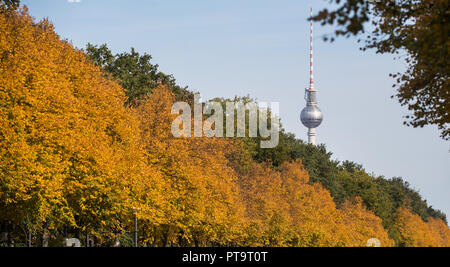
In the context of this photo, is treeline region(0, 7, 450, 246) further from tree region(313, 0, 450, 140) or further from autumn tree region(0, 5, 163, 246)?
tree region(313, 0, 450, 140)

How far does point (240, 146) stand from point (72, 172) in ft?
118

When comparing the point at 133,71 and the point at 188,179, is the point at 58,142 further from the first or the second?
the point at 133,71

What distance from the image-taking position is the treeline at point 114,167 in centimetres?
3950

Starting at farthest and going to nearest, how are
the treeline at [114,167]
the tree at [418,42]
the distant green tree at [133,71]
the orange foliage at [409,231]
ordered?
the orange foliage at [409,231] < the distant green tree at [133,71] < the treeline at [114,167] < the tree at [418,42]

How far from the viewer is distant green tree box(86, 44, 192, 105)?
244ft

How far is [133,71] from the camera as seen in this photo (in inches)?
3098

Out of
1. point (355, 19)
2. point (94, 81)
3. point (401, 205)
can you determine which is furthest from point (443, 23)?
point (401, 205)

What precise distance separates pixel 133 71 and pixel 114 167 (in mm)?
35861

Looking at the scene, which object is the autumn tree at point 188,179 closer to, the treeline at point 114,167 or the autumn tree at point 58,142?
the treeline at point 114,167

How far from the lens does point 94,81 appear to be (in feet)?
166

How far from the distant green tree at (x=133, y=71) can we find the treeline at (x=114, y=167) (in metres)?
0.17

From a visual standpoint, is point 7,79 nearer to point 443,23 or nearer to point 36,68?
point 36,68

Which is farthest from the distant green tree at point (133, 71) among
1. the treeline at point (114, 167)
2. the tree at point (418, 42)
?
the tree at point (418, 42)
